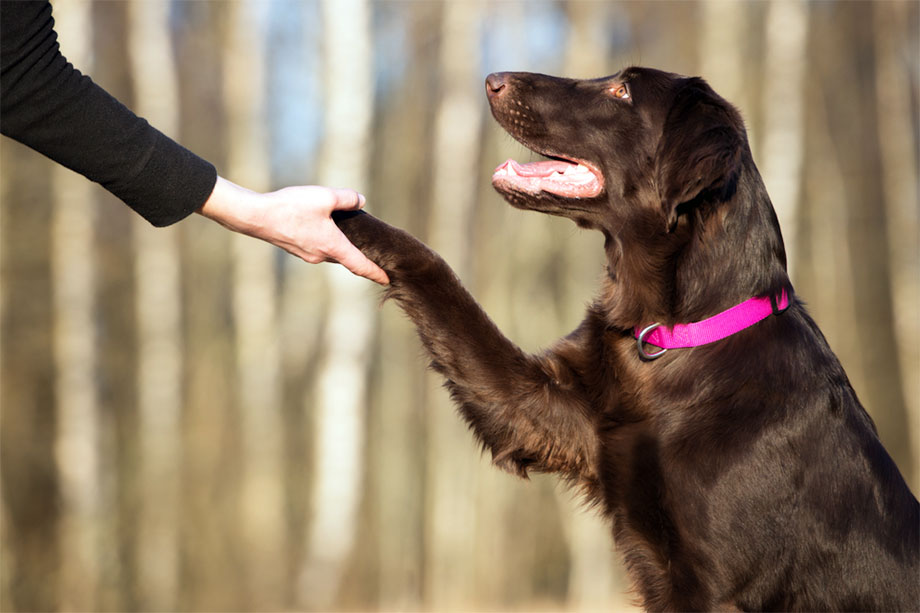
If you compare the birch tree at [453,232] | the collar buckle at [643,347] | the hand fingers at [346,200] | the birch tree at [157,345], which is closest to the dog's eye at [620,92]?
the collar buckle at [643,347]

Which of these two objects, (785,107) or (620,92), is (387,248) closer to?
(620,92)

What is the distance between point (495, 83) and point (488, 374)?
1154 mm

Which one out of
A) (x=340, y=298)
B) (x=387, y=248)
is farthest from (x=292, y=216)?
(x=340, y=298)

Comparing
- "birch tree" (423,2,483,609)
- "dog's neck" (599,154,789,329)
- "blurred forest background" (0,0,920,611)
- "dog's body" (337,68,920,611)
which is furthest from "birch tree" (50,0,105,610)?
"dog's neck" (599,154,789,329)

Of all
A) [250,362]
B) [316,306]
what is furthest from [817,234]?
[250,362]

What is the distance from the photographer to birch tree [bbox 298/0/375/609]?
31.3 ft

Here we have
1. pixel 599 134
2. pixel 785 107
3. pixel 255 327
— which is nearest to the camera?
pixel 599 134

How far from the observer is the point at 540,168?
3.40 metres

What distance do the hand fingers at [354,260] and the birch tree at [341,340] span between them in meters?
6.12

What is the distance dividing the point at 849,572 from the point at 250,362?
416 inches

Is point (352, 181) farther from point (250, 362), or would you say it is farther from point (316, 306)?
point (316, 306)

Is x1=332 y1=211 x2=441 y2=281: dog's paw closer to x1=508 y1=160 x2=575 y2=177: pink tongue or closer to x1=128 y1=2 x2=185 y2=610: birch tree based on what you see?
x1=508 y1=160 x2=575 y2=177: pink tongue

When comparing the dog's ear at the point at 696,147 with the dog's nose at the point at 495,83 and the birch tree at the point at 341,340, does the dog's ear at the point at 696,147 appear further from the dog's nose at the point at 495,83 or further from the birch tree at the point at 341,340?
the birch tree at the point at 341,340

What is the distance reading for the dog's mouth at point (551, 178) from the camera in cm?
326
